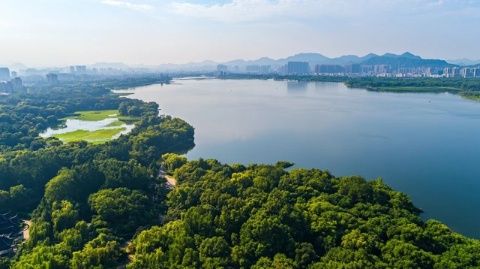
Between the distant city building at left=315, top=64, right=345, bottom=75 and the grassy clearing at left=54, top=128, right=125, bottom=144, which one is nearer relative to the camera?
the grassy clearing at left=54, top=128, right=125, bottom=144

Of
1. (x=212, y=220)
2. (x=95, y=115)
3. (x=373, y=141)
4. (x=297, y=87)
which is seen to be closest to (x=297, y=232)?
(x=212, y=220)

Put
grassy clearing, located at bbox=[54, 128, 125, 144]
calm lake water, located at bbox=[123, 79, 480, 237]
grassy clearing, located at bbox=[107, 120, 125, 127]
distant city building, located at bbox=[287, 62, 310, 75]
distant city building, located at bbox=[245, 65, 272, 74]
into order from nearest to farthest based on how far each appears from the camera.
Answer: calm lake water, located at bbox=[123, 79, 480, 237]
grassy clearing, located at bbox=[54, 128, 125, 144]
grassy clearing, located at bbox=[107, 120, 125, 127]
distant city building, located at bbox=[287, 62, 310, 75]
distant city building, located at bbox=[245, 65, 272, 74]

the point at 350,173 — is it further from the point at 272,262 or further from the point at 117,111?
the point at 117,111

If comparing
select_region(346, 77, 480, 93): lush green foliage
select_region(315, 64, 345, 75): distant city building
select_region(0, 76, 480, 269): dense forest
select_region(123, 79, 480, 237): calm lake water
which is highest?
select_region(315, 64, 345, 75): distant city building

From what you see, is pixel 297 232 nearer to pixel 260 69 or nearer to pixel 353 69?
pixel 353 69

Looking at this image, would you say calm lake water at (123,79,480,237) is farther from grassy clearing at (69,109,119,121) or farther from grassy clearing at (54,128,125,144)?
grassy clearing at (54,128,125,144)

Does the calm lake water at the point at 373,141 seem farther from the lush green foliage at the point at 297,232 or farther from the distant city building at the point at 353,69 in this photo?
the distant city building at the point at 353,69

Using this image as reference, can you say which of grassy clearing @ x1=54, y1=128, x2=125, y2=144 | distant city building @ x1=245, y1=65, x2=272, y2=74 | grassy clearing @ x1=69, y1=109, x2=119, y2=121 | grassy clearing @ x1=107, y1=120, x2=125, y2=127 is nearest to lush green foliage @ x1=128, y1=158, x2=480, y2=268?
grassy clearing @ x1=54, y1=128, x2=125, y2=144
